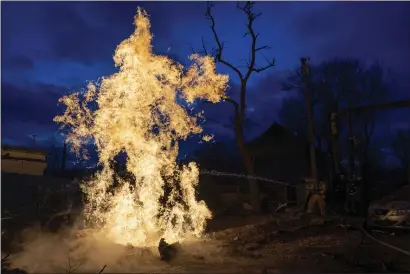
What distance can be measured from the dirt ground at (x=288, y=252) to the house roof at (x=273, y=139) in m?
23.1

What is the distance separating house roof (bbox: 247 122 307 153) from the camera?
128 feet

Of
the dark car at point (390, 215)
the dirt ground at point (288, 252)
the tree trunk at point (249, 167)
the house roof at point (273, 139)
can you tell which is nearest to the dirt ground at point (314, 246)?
the dirt ground at point (288, 252)

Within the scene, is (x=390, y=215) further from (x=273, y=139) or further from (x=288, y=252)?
(x=273, y=139)

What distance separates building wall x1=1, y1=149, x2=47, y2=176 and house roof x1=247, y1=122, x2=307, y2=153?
19.0 m

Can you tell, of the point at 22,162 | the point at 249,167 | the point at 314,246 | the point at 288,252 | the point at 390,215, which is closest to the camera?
the point at 288,252

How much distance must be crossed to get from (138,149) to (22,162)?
14484 mm

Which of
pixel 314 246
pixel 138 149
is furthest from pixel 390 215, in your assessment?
pixel 138 149

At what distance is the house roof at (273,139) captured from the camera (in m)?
38.9

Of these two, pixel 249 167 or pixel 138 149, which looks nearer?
pixel 138 149

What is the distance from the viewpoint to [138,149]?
1329cm

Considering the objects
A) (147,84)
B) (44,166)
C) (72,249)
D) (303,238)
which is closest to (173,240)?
(72,249)

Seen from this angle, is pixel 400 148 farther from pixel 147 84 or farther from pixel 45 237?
pixel 45 237

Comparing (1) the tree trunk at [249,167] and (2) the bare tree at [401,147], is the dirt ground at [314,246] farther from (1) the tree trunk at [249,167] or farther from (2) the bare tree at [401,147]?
(2) the bare tree at [401,147]

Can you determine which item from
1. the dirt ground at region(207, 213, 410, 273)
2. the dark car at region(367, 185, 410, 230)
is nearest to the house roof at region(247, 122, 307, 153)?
the dirt ground at region(207, 213, 410, 273)
